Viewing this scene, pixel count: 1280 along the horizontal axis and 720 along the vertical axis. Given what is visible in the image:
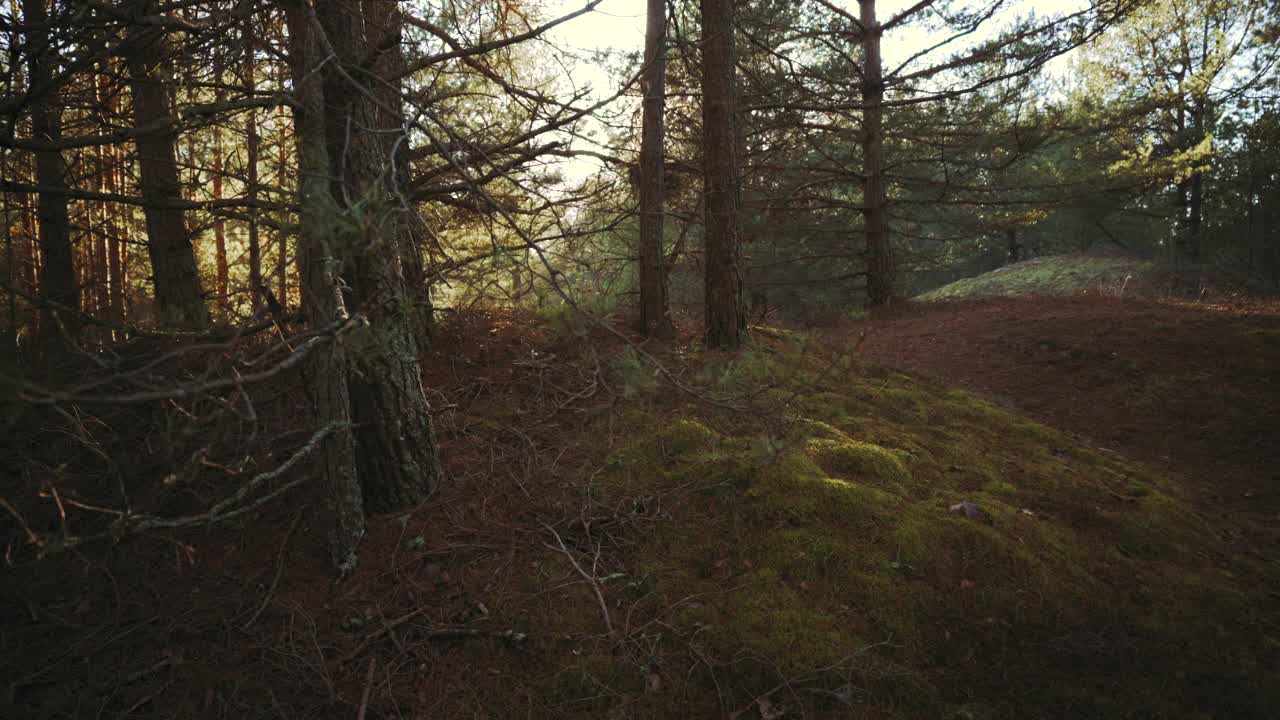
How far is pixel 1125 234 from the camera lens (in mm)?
23094

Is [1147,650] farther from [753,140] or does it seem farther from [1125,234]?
[1125,234]

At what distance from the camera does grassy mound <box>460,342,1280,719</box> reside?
2447 millimetres

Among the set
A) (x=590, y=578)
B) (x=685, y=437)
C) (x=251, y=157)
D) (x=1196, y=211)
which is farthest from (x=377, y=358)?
(x=1196, y=211)

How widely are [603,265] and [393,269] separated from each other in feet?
8.32

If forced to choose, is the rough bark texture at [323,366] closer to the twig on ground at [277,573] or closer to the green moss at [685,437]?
the twig on ground at [277,573]

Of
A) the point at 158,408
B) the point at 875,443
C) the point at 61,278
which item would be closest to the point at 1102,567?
the point at 875,443

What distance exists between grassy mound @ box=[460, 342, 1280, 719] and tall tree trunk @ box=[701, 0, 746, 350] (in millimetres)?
2202

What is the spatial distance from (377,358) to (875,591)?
2.90 metres

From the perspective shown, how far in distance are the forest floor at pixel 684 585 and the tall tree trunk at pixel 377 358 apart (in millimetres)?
258

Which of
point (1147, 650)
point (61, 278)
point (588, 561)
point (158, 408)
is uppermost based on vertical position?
point (61, 278)

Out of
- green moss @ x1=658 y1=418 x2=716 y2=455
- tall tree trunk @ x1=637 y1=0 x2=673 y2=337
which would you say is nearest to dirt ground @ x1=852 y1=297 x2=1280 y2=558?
tall tree trunk @ x1=637 y1=0 x2=673 y2=337

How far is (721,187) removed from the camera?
242 inches

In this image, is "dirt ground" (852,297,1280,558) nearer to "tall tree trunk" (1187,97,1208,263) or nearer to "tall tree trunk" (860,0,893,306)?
"tall tree trunk" (860,0,893,306)

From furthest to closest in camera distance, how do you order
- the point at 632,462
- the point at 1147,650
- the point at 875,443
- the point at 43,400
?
the point at 875,443 < the point at 632,462 < the point at 1147,650 < the point at 43,400
